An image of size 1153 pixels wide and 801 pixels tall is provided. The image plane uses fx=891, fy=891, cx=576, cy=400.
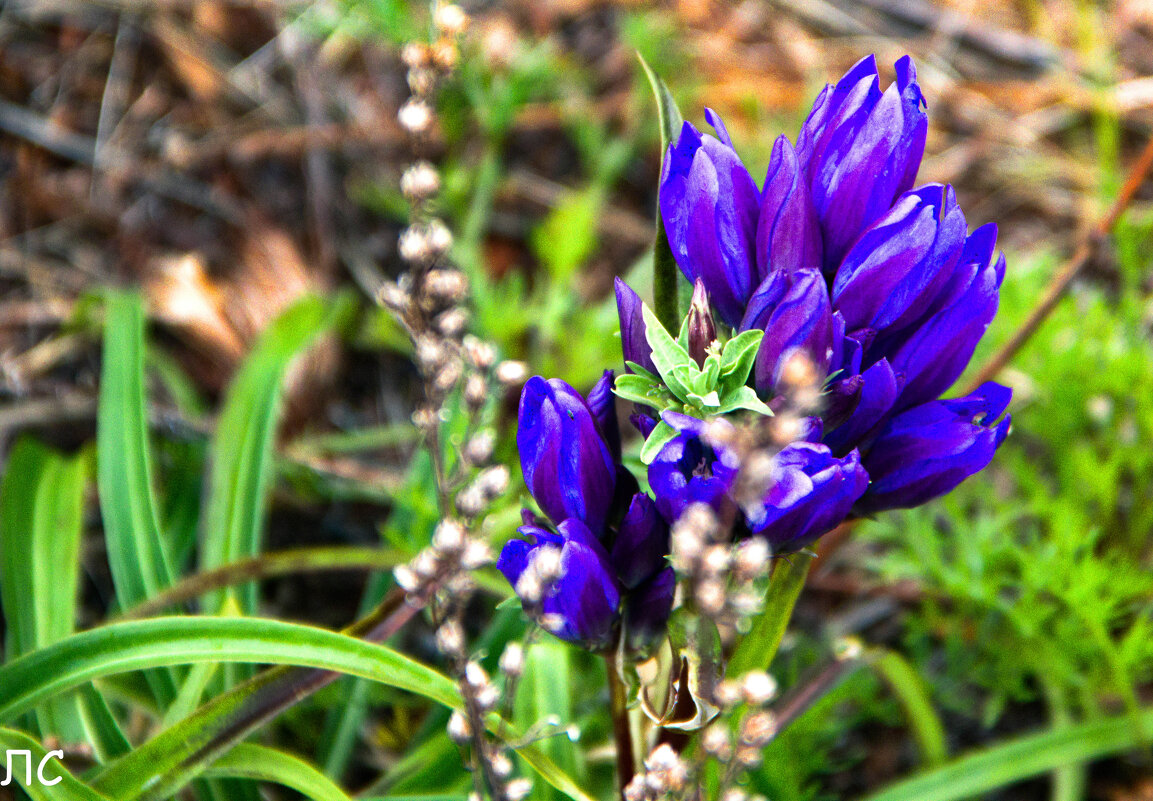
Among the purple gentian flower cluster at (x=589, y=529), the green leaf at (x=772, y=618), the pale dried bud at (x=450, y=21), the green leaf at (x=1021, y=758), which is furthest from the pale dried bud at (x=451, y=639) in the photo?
the green leaf at (x=1021, y=758)

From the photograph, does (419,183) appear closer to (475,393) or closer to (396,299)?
(396,299)

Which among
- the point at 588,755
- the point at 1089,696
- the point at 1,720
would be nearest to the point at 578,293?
the point at 588,755

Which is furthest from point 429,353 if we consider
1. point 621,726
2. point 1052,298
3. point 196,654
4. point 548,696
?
point 1052,298

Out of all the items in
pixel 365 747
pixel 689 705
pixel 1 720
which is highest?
pixel 689 705

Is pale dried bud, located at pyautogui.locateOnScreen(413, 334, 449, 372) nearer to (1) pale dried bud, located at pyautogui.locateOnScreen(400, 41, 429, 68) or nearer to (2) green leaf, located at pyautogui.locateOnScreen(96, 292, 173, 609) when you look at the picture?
(1) pale dried bud, located at pyautogui.locateOnScreen(400, 41, 429, 68)

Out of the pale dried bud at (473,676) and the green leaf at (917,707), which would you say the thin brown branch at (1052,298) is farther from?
the pale dried bud at (473,676)

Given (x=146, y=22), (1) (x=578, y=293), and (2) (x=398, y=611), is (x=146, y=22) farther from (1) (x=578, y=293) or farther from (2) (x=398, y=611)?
(2) (x=398, y=611)
